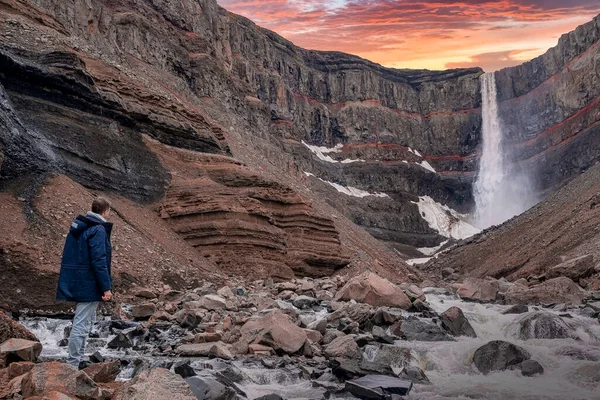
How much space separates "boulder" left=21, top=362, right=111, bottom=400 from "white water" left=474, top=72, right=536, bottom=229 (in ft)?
288

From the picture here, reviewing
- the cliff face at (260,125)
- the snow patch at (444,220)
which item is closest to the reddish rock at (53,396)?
the cliff face at (260,125)

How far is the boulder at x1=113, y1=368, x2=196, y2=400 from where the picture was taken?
5766mm

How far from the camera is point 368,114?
352 feet

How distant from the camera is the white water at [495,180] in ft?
295

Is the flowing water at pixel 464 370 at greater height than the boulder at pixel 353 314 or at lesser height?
greater

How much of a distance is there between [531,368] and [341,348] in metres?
3.26

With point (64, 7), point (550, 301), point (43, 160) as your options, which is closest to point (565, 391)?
point (550, 301)

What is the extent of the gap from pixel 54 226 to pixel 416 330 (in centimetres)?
1035

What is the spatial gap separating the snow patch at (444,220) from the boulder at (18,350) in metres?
84.6

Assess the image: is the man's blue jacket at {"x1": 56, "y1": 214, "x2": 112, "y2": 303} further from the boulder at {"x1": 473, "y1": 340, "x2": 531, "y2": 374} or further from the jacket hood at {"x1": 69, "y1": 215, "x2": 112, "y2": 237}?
the boulder at {"x1": 473, "y1": 340, "x2": 531, "y2": 374}

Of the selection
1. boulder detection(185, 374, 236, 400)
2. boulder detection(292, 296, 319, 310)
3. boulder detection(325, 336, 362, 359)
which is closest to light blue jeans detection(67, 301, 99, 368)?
boulder detection(185, 374, 236, 400)

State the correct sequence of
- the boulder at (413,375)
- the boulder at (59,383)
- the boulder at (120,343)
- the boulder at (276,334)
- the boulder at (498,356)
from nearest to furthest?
1. the boulder at (59,383)
2. the boulder at (413,375)
3. the boulder at (498,356)
4. the boulder at (276,334)
5. the boulder at (120,343)

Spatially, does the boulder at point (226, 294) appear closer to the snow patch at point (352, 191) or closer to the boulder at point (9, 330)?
the boulder at point (9, 330)

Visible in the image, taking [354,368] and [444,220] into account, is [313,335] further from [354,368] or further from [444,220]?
[444,220]
